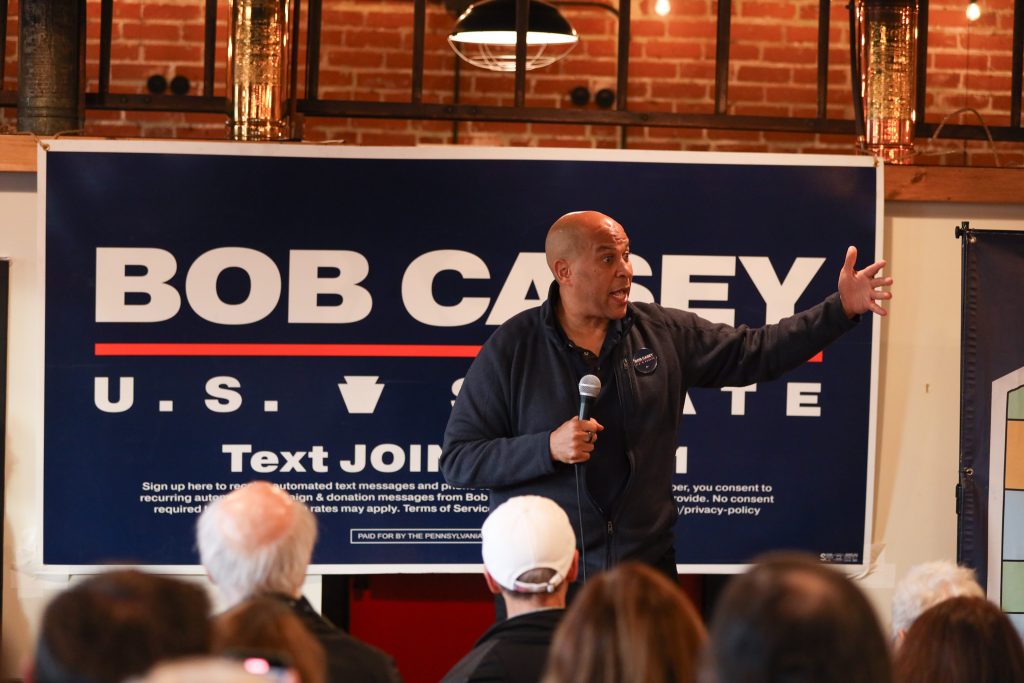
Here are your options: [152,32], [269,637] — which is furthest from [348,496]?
[152,32]

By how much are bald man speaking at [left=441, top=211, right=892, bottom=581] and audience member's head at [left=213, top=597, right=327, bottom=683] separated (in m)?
1.45

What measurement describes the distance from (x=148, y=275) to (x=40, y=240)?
0.36m

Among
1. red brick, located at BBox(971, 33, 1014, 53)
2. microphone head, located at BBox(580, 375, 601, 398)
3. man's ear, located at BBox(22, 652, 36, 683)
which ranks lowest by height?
man's ear, located at BBox(22, 652, 36, 683)

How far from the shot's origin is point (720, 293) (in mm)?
4289

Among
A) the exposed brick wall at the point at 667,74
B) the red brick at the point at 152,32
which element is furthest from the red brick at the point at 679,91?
the red brick at the point at 152,32

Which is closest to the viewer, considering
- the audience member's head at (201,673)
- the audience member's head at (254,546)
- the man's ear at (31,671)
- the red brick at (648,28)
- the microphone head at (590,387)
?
the audience member's head at (201,673)

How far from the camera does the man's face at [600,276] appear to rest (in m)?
3.45

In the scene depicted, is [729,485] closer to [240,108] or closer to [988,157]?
[240,108]

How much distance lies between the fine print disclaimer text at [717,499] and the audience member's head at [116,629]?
2938 millimetres

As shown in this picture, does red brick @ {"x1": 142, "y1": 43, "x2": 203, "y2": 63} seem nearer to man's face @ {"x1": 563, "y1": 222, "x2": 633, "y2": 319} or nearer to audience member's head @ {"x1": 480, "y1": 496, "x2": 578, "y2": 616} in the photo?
man's face @ {"x1": 563, "y1": 222, "x2": 633, "y2": 319}

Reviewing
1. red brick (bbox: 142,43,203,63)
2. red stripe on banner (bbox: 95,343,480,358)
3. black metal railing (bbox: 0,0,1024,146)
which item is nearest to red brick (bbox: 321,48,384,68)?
red brick (bbox: 142,43,203,63)

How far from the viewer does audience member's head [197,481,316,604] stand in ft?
7.40

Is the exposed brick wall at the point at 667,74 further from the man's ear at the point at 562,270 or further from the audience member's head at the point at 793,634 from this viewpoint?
the audience member's head at the point at 793,634

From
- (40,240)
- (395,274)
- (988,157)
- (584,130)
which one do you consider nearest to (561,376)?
(395,274)
